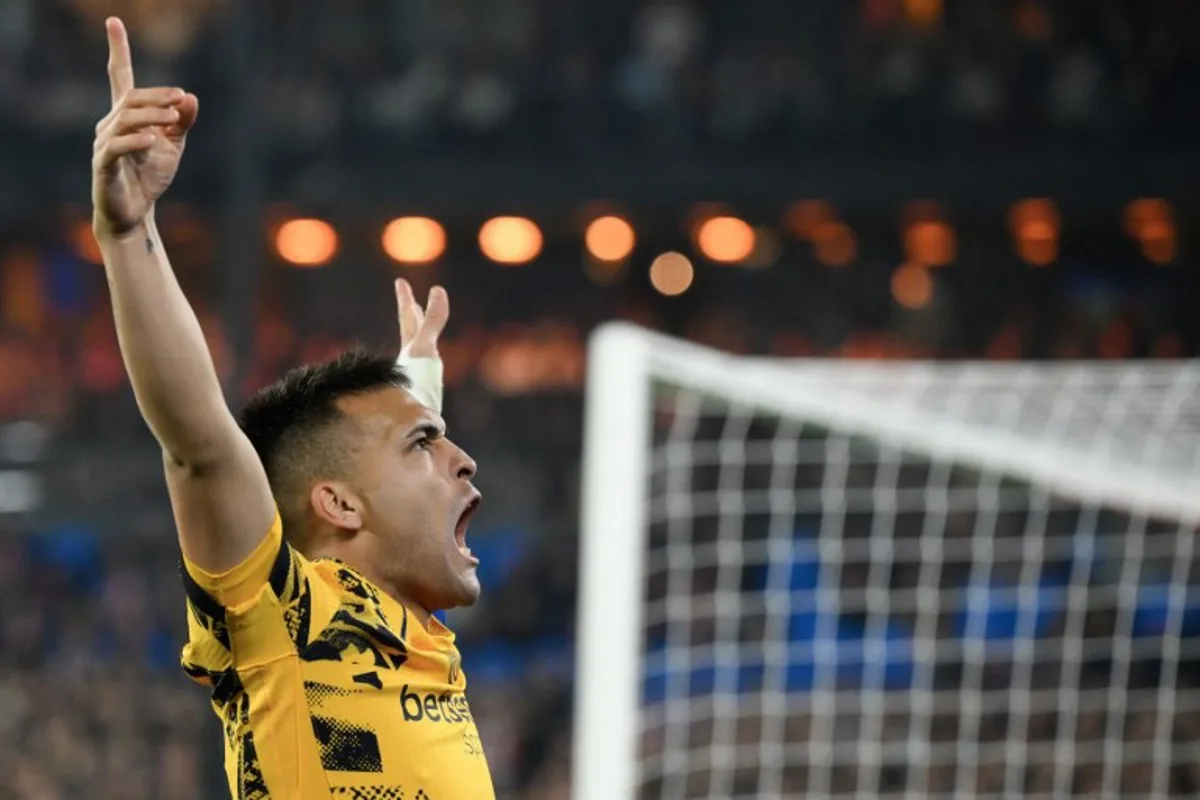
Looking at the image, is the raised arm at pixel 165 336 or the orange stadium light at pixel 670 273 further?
the orange stadium light at pixel 670 273

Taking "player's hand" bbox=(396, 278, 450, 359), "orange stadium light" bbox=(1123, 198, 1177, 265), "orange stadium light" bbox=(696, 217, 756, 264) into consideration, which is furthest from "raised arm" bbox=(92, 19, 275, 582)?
"orange stadium light" bbox=(696, 217, 756, 264)

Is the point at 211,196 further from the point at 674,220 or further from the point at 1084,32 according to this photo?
the point at 1084,32

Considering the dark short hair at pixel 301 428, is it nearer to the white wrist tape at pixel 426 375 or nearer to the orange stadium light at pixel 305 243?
the white wrist tape at pixel 426 375

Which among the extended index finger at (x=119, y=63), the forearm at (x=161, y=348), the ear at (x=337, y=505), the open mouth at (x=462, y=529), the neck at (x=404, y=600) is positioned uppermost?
the extended index finger at (x=119, y=63)

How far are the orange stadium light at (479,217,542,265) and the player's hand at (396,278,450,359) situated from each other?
15.0 metres

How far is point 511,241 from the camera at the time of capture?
60.5 ft

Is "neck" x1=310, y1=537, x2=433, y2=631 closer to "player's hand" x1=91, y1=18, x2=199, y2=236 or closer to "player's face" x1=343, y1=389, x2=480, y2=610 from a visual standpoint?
"player's face" x1=343, y1=389, x2=480, y2=610

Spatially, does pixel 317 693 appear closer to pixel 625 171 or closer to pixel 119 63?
pixel 119 63

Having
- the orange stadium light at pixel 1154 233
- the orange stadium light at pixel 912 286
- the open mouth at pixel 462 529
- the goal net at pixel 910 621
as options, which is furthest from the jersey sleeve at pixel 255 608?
the orange stadium light at pixel 1154 233

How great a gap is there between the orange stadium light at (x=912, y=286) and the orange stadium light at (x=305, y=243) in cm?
508

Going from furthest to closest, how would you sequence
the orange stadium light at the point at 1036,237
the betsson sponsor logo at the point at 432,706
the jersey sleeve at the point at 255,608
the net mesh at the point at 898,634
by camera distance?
1. the orange stadium light at the point at 1036,237
2. the net mesh at the point at 898,634
3. the betsson sponsor logo at the point at 432,706
4. the jersey sleeve at the point at 255,608

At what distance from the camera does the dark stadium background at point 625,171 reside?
633 inches

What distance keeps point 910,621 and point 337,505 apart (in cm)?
1075

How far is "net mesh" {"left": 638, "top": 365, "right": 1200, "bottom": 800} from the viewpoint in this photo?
10391 mm
